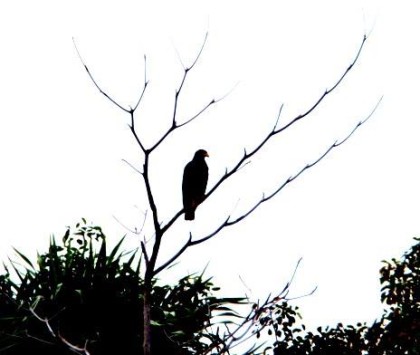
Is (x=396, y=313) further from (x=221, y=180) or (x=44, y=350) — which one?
(x=221, y=180)

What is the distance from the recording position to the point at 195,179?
7895 millimetres

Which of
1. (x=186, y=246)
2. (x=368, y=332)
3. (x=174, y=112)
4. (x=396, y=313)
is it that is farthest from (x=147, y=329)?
(x=368, y=332)

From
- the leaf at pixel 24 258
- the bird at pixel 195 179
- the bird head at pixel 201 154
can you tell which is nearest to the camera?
the bird at pixel 195 179

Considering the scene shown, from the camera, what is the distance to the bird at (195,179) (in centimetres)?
779

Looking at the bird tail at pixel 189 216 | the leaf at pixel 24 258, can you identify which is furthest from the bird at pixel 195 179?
the leaf at pixel 24 258

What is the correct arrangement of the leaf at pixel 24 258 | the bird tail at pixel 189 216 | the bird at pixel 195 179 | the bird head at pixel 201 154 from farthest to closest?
1. the leaf at pixel 24 258
2. the bird head at pixel 201 154
3. the bird at pixel 195 179
4. the bird tail at pixel 189 216

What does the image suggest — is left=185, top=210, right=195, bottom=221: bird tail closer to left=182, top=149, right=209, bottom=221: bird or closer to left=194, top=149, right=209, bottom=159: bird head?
left=182, top=149, right=209, bottom=221: bird

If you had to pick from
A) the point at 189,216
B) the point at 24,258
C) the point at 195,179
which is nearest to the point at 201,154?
the point at 195,179

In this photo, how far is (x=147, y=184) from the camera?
3.34 m

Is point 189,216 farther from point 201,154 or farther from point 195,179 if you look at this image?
point 201,154

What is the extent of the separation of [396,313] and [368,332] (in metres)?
0.83

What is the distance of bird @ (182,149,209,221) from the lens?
779 centimetres

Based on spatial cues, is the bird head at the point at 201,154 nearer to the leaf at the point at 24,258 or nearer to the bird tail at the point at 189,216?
the bird tail at the point at 189,216

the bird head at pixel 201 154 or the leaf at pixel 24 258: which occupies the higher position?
the bird head at pixel 201 154
